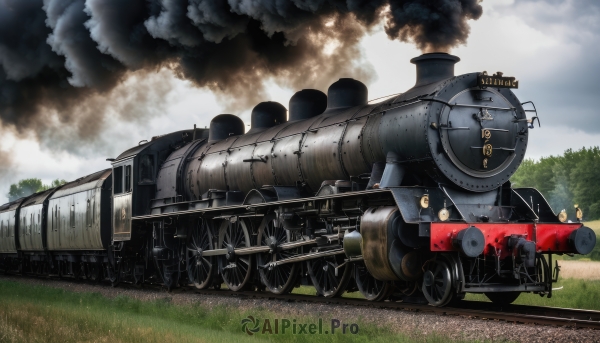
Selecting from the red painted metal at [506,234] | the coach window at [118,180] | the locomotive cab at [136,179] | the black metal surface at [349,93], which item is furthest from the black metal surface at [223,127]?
the red painted metal at [506,234]

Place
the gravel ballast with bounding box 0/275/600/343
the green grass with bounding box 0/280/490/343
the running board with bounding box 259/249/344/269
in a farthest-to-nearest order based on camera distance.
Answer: the running board with bounding box 259/249/344/269
the green grass with bounding box 0/280/490/343
the gravel ballast with bounding box 0/275/600/343

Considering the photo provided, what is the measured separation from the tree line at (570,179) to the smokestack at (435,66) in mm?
35789

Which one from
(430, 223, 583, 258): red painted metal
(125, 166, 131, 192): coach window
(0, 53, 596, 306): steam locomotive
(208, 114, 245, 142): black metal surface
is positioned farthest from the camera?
(125, 166, 131, 192): coach window

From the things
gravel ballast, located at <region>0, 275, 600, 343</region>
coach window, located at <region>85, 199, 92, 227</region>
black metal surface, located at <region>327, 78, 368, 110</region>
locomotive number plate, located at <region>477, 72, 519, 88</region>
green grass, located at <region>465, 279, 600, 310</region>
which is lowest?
green grass, located at <region>465, 279, 600, 310</region>

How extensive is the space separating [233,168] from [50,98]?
736 centimetres

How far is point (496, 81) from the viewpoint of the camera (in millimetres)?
11500

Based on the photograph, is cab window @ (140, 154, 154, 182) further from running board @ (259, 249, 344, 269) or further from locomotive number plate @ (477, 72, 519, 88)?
locomotive number plate @ (477, 72, 519, 88)

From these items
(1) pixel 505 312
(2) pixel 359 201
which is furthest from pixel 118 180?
(1) pixel 505 312

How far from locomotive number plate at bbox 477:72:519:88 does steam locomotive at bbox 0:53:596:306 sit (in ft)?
0.10

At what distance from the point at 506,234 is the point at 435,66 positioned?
9.91ft

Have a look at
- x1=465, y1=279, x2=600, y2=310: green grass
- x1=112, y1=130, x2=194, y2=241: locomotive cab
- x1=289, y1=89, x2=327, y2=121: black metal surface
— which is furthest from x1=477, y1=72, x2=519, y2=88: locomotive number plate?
x1=112, y1=130, x2=194, y2=241: locomotive cab

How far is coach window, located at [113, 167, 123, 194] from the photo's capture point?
63.9ft

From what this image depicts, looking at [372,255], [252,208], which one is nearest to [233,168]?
[252,208]

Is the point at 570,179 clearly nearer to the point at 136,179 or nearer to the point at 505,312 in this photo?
the point at 136,179
